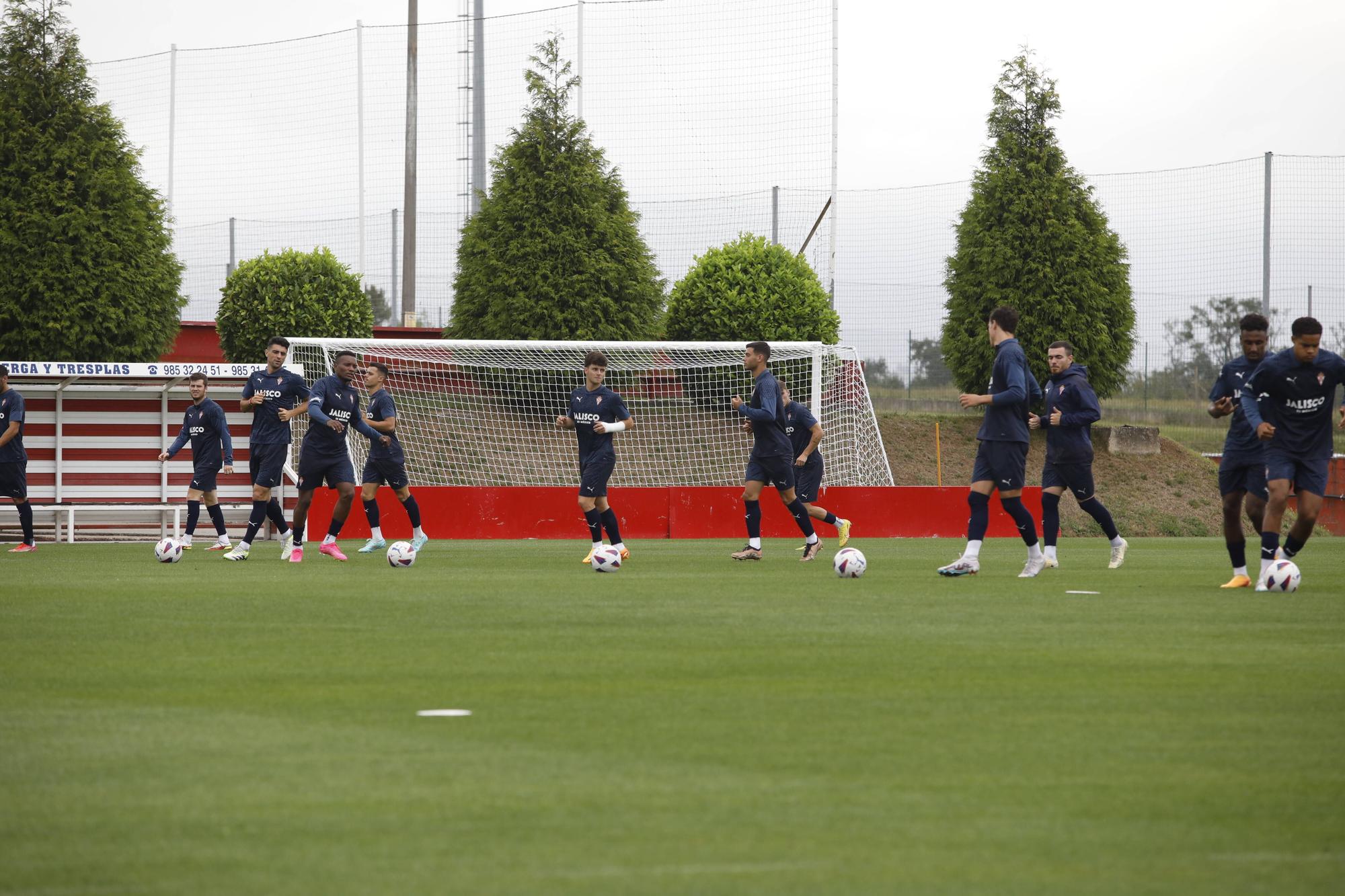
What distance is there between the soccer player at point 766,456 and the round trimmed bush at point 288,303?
1245 centimetres

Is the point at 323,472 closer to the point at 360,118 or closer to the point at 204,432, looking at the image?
the point at 204,432

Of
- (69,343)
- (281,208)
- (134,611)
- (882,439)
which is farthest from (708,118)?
(134,611)

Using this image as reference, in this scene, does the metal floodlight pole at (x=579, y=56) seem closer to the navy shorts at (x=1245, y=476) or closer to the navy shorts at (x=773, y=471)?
the navy shorts at (x=773, y=471)

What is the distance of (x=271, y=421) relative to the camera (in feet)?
51.9

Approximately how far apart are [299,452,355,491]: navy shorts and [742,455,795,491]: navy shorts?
13.6 ft

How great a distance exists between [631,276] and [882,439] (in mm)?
6203

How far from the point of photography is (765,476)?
49.6ft

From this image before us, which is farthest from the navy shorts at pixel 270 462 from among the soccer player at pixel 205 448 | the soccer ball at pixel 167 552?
the soccer player at pixel 205 448

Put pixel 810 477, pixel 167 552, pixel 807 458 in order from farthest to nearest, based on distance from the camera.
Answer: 1. pixel 810 477
2. pixel 807 458
3. pixel 167 552

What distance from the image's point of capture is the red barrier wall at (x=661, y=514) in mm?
20516

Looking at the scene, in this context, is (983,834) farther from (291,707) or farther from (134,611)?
(134,611)

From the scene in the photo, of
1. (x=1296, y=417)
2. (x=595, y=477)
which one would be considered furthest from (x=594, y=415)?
(x=1296, y=417)

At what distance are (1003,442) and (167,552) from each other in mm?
8233

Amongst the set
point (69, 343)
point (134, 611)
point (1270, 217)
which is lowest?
point (134, 611)
